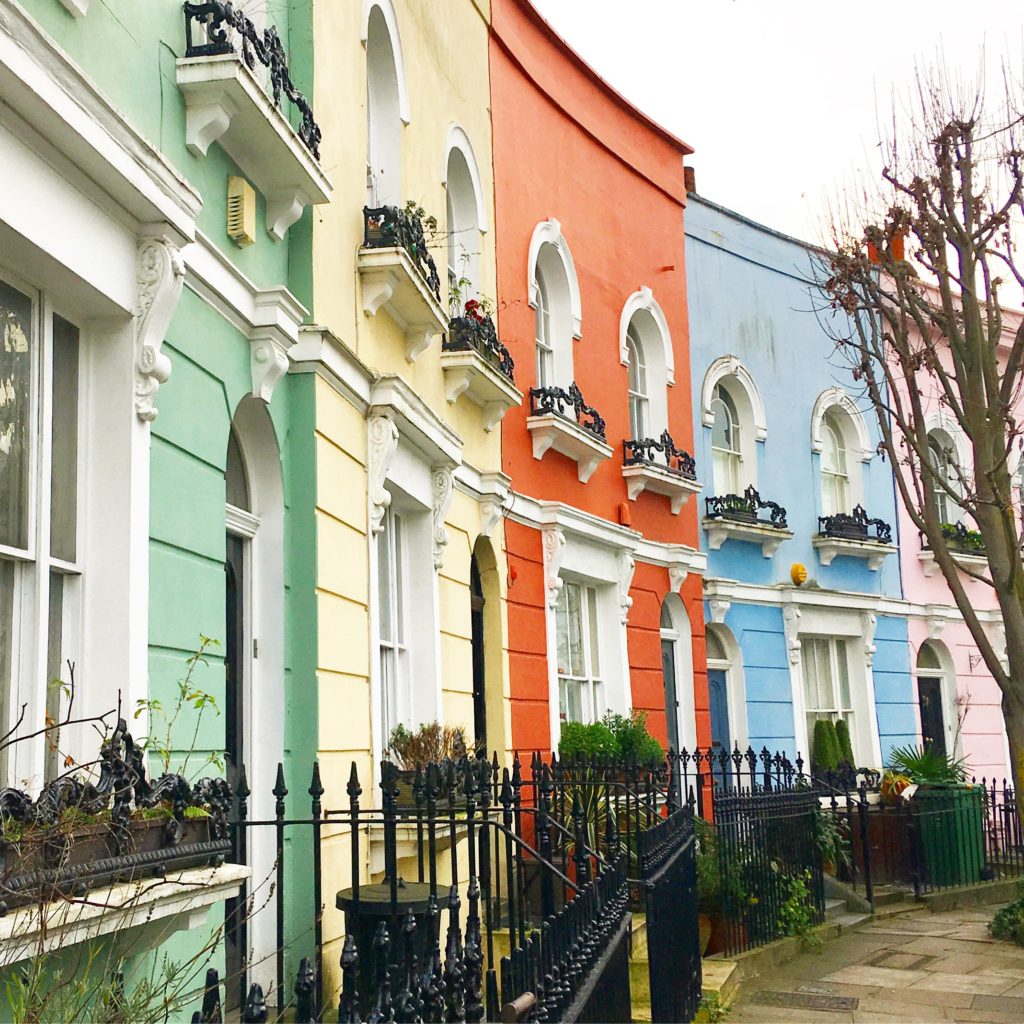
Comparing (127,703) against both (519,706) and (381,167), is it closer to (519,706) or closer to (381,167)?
(381,167)

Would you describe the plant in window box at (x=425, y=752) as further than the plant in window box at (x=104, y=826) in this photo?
Yes

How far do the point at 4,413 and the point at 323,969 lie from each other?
3332mm

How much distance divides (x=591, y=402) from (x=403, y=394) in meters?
5.19

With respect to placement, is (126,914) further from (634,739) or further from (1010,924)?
(1010,924)

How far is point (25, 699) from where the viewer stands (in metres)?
4.41

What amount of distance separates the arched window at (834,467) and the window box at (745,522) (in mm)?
1922

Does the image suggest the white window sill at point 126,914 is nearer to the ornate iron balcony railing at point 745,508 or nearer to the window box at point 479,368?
the window box at point 479,368

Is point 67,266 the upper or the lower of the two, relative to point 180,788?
upper

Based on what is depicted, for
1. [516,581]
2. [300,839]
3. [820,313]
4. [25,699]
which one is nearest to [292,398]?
[300,839]

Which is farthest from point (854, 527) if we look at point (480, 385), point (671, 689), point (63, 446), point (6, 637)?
point (6, 637)

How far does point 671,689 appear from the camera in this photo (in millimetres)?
14453

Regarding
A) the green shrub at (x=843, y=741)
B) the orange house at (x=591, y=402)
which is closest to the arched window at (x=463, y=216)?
the orange house at (x=591, y=402)

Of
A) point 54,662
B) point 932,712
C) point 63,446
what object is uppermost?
point 63,446

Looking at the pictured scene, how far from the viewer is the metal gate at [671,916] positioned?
633 cm
